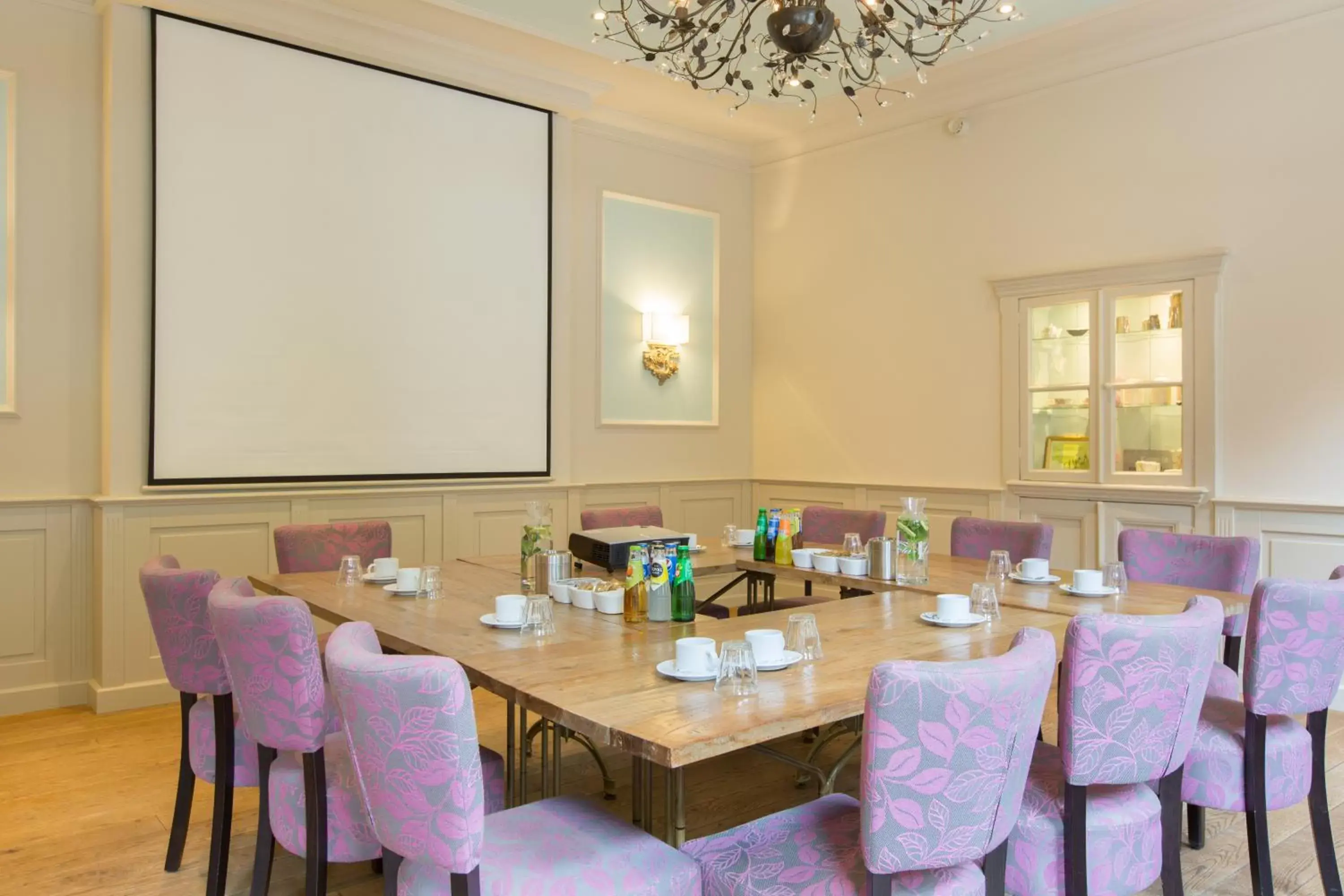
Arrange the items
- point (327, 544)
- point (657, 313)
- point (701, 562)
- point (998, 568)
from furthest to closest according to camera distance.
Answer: point (657, 313)
point (327, 544)
point (701, 562)
point (998, 568)

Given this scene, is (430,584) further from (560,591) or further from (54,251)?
(54,251)

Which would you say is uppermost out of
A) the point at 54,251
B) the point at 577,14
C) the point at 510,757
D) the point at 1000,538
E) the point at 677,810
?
the point at 577,14

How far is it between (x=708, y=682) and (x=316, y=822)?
0.89 metres

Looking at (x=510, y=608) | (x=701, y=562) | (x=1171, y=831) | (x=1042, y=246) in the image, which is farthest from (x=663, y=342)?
(x=1171, y=831)

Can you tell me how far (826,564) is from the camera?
136 inches

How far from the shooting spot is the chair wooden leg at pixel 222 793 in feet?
7.99

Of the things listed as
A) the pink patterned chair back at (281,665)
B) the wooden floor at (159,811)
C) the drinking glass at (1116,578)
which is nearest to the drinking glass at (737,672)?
the pink patterned chair back at (281,665)

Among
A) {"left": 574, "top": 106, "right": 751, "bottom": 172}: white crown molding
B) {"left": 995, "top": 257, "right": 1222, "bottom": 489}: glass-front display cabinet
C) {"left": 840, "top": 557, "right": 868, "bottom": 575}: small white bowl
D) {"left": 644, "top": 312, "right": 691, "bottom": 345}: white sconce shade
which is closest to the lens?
{"left": 840, "top": 557, "right": 868, "bottom": 575}: small white bowl

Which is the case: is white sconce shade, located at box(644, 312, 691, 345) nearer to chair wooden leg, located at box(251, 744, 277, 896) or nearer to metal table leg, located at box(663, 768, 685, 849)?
chair wooden leg, located at box(251, 744, 277, 896)

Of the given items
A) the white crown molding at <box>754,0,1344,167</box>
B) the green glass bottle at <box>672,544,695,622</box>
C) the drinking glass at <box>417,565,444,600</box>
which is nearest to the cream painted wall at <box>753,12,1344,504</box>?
the white crown molding at <box>754,0,1344,167</box>

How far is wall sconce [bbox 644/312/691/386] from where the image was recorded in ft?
20.9

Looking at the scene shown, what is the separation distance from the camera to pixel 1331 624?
2.28 meters

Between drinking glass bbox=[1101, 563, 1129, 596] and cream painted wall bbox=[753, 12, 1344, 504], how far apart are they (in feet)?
6.73

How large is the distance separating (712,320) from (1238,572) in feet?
13.4
